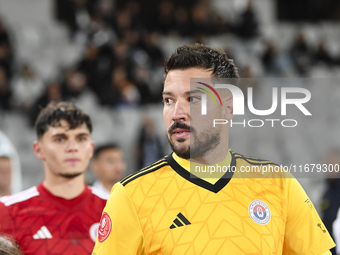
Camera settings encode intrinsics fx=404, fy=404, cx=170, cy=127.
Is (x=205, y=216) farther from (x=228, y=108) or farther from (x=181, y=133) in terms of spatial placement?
(x=228, y=108)

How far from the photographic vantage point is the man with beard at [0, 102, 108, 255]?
284 centimetres

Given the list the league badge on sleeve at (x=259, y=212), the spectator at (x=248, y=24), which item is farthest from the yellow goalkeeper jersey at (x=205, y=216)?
the spectator at (x=248, y=24)

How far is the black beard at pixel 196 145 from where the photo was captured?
2.12 meters

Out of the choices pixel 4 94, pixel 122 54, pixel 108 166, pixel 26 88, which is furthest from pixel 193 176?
pixel 122 54

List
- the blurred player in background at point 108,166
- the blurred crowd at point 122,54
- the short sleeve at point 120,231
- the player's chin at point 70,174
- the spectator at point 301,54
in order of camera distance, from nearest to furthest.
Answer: the short sleeve at point 120,231
the player's chin at point 70,174
the blurred player in background at point 108,166
the blurred crowd at point 122,54
the spectator at point 301,54

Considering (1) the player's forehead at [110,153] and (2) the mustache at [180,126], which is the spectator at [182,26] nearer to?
(1) the player's forehead at [110,153]

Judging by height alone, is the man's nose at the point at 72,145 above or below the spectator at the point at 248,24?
below

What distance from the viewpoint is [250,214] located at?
2066 mm

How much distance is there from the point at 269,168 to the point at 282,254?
1.54 feet

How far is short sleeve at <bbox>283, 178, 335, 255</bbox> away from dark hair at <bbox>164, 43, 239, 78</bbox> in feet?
2.46

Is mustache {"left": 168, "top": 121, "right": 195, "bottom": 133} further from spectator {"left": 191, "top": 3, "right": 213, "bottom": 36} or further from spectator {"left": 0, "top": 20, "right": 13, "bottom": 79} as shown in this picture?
spectator {"left": 191, "top": 3, "right": 213, "bottom": 36}

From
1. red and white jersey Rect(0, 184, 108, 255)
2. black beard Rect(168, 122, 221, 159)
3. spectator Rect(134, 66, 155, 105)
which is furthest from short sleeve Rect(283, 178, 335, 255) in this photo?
spectator Rect(134, 66, 155, 105)

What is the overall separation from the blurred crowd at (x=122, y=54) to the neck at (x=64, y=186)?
451 cm

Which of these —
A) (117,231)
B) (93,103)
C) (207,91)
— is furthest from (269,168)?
(93,103)
